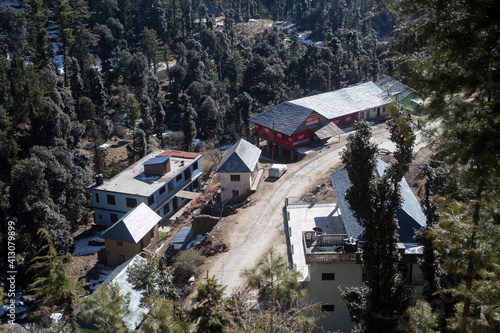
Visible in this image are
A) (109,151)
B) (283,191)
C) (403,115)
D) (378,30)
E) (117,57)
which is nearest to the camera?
(403,115)

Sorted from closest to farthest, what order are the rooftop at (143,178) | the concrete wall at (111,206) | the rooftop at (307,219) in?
the rooftop at (307,219) → the concrete wall at (111,206) → the rooftop at (143,178)

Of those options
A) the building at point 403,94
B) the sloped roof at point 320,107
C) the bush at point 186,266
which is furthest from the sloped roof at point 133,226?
the building at point 403,94

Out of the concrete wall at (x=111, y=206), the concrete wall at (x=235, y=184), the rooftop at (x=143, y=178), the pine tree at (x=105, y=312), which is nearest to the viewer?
the pine tree at (x=105, y=312)

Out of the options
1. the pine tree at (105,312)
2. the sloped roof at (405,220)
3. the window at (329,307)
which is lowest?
the window at (329,307)

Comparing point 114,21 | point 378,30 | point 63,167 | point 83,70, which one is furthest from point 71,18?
point 378,30

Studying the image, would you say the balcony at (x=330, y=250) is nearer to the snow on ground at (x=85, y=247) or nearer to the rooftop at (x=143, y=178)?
the rooftop at (x=143, y=178)

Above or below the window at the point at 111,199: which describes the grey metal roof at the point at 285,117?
above

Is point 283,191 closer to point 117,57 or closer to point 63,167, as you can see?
point 63,167
